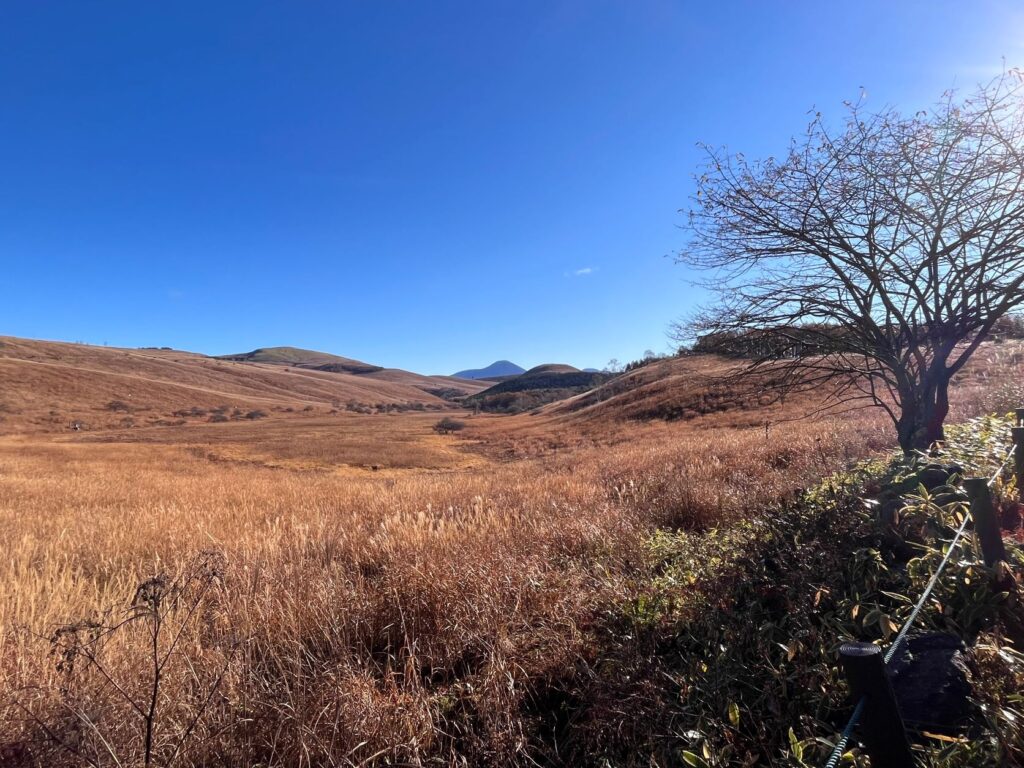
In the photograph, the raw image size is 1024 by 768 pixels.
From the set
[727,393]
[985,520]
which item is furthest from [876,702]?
[727,393]

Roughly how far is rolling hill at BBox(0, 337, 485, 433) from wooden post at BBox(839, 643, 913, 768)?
69866 mm

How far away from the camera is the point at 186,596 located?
4.04 m

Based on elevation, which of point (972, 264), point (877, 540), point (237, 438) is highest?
point (972, 264)

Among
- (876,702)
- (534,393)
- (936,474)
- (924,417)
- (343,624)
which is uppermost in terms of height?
(534,393)

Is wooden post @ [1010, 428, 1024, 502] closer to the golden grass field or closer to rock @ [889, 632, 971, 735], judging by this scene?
rock @ [889, 632, 971, 735]

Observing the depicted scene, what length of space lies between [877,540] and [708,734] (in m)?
2.03

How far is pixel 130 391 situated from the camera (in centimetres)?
7762

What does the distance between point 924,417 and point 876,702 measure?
5550mm

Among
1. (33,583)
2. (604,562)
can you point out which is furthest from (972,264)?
(33,583)

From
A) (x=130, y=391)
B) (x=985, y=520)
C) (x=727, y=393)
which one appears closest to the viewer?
(x=985, y=520)

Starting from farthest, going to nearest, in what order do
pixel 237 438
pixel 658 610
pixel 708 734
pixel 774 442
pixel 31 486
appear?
pixel 237 438 < pixel 31 486 < pixel 774 442 < pixel 658 610 < pixel 708 734

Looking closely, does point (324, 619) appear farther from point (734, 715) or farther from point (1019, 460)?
point (1019, 460)

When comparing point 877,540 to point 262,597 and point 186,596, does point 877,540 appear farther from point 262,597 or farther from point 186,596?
point 186,596

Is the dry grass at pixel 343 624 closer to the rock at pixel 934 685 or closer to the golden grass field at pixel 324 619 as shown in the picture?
the golden grass field at pixel 324 619
